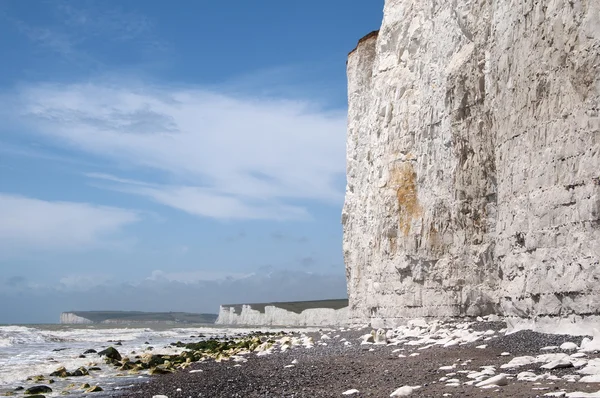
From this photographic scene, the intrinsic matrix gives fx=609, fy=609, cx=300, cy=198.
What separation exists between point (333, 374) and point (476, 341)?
371 cm

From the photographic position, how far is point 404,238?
22.7m

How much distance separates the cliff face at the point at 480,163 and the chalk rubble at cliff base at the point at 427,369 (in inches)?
51.2

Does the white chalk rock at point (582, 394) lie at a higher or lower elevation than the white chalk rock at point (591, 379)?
lower

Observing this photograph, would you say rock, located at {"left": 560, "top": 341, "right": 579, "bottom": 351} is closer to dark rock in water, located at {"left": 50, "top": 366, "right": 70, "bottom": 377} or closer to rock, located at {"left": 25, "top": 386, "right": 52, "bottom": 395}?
rock, located at {"left": 25, "top": 386, "right": 52, "bottom": 395}

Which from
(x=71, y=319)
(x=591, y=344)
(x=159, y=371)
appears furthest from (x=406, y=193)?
(x=71, y=319)

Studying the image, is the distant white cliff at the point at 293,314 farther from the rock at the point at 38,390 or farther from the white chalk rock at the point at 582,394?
the white chalk rock at the point at 582,394

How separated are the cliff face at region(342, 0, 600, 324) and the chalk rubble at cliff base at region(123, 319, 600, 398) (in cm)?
130

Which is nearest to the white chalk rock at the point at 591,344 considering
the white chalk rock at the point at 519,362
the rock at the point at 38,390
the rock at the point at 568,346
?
the rock at the point at 568,346

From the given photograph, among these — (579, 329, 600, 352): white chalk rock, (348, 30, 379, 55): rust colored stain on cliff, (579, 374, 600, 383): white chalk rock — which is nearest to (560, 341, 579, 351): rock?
(579, 329, 600, 352): white chalk rock

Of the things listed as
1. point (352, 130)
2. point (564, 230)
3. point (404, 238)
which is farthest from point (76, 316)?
point (564, 230)

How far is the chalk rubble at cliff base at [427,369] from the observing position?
7902 millimetres

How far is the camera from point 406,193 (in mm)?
23016

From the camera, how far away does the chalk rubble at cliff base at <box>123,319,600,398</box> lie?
790 centimetres

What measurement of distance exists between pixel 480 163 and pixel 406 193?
4943 millimetres
